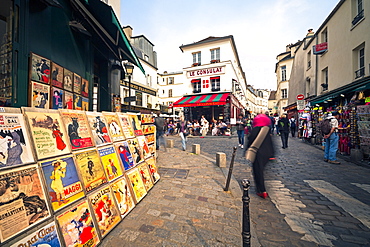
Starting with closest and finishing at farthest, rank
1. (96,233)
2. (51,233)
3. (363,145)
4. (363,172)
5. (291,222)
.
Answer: (51,233) → (96,233) → (291,222) → (363,172) → (363,145)

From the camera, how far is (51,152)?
1.94m

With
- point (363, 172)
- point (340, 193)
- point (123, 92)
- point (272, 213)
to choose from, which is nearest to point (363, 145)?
point (363, 172)

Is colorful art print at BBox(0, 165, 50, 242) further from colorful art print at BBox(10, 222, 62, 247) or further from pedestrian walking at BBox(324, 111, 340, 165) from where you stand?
pedestrian walking at BBox(324, 111, 340, 165)

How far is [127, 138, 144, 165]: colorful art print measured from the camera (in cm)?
350

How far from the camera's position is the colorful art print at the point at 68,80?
4.07 metres

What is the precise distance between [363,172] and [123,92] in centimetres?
1960

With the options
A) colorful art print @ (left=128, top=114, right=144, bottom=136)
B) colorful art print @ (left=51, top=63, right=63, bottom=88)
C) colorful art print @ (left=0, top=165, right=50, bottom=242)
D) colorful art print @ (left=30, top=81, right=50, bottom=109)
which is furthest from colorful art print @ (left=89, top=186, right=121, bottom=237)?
colorful art print @ (left=51, top=63, right=63, bottom=88)

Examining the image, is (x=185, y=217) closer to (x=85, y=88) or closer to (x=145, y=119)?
(x=145, y=119)

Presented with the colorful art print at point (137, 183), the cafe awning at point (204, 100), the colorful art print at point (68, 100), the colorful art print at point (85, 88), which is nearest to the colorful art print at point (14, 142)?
the colorful art print at point (137, 183)

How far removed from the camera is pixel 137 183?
10.8 ft

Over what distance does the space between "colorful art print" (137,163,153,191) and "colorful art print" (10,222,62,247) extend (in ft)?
6.13

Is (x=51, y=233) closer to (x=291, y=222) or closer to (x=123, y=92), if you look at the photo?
(x=291, y=222)

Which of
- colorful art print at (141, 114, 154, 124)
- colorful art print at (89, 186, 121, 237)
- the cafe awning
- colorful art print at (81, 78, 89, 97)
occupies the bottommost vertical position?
colorful art print at (89, 186, 121, 237)

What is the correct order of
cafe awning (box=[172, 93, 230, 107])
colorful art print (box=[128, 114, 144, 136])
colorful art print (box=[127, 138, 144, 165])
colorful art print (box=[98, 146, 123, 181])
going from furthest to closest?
cafe awning (box=[172, 93, 230, 107]) < colorful art print (box=[128, 114, 144, 136]) < colorful art print (box=[127, 138, 144, 165]) < colorful art print (box=[98, 146, 123, 181])
